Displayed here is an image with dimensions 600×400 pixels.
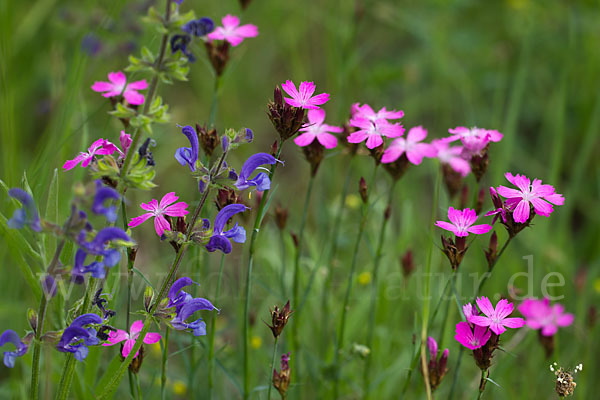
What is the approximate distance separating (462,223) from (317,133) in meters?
0.48

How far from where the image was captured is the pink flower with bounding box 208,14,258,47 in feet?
5.70

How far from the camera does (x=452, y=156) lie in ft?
5.56

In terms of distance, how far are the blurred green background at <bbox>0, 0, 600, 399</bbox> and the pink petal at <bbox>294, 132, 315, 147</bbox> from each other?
23cm

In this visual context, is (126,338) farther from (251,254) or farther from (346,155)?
(346,155)

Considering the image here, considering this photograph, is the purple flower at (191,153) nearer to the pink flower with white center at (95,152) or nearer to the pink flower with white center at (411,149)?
the pink flower with white center at (95,152)

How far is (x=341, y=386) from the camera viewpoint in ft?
7.30

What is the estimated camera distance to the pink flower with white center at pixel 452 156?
161cm

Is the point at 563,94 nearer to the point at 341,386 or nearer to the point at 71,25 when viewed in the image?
the point at 341,386

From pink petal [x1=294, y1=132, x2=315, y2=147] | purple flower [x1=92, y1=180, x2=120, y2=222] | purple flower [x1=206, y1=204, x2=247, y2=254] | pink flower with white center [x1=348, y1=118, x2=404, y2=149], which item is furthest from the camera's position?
pink petal [x1=294, y1=132, x2=315, y2=147]

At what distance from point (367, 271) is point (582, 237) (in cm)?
143

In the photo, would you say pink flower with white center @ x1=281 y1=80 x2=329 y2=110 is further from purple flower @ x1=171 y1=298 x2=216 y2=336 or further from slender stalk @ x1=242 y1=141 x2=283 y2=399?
purple flower @ x1=171 y1=298 x2=216 y2=336

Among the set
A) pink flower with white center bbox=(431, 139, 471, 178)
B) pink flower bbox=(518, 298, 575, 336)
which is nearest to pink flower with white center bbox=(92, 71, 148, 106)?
pink flower with white center bbox=(431, 139, 471, 178)

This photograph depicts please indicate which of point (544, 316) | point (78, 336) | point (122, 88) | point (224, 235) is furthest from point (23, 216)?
point (544, 316)

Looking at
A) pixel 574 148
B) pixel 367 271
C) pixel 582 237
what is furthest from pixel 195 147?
pixel 574 148
